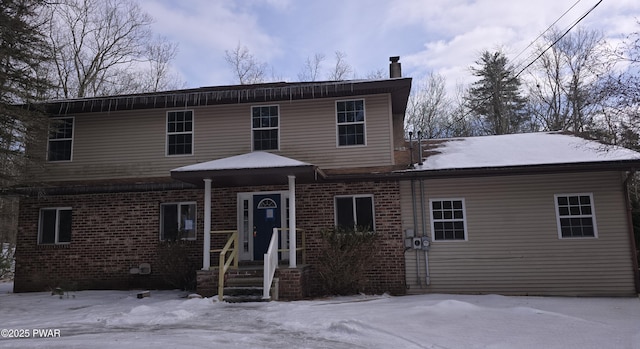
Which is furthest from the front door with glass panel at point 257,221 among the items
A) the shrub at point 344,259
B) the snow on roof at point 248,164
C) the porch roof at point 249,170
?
the shrub at point 344,259

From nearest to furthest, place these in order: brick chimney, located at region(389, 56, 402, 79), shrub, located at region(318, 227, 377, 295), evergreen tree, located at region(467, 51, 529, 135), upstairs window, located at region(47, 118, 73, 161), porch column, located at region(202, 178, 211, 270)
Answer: porch column, located at region(202, 178, 211, 270), shrub, located at region(318, 227, 377, 295), upstairs window, located at region(47, 118, 73, 161), brick chimney, located at region(389, 56, 402, 79), evergreen tree, located at region(467, 51, 529, 135)

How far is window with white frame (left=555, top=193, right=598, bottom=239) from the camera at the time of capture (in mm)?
10539

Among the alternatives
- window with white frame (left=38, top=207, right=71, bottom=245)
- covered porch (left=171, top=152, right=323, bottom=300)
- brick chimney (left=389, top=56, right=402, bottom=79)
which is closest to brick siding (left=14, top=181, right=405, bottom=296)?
window with white frame (left=38, top=207, right=71, bottom=245)

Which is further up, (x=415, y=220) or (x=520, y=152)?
(x=520, y=152)

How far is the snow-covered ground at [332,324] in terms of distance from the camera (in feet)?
18.9

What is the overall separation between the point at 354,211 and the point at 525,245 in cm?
424

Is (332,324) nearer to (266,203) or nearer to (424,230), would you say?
(424,230)

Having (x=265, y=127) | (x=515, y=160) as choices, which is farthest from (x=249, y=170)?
(x=515, y=160)

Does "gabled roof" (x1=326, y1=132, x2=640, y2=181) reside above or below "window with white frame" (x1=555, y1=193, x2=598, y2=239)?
above

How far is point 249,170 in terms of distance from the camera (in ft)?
31.0

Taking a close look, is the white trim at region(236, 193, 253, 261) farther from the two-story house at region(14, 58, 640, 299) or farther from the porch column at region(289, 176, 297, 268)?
the porch column at region(289, 176, 297, 268)

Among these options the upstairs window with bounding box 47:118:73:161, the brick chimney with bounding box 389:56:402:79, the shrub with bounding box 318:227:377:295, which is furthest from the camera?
the brick chimney with bounding box 389:56:402:79

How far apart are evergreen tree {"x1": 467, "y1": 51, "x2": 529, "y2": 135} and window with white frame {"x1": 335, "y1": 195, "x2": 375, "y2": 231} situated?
1809 centimetres

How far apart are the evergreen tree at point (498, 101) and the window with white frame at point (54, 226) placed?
22.8 metres
